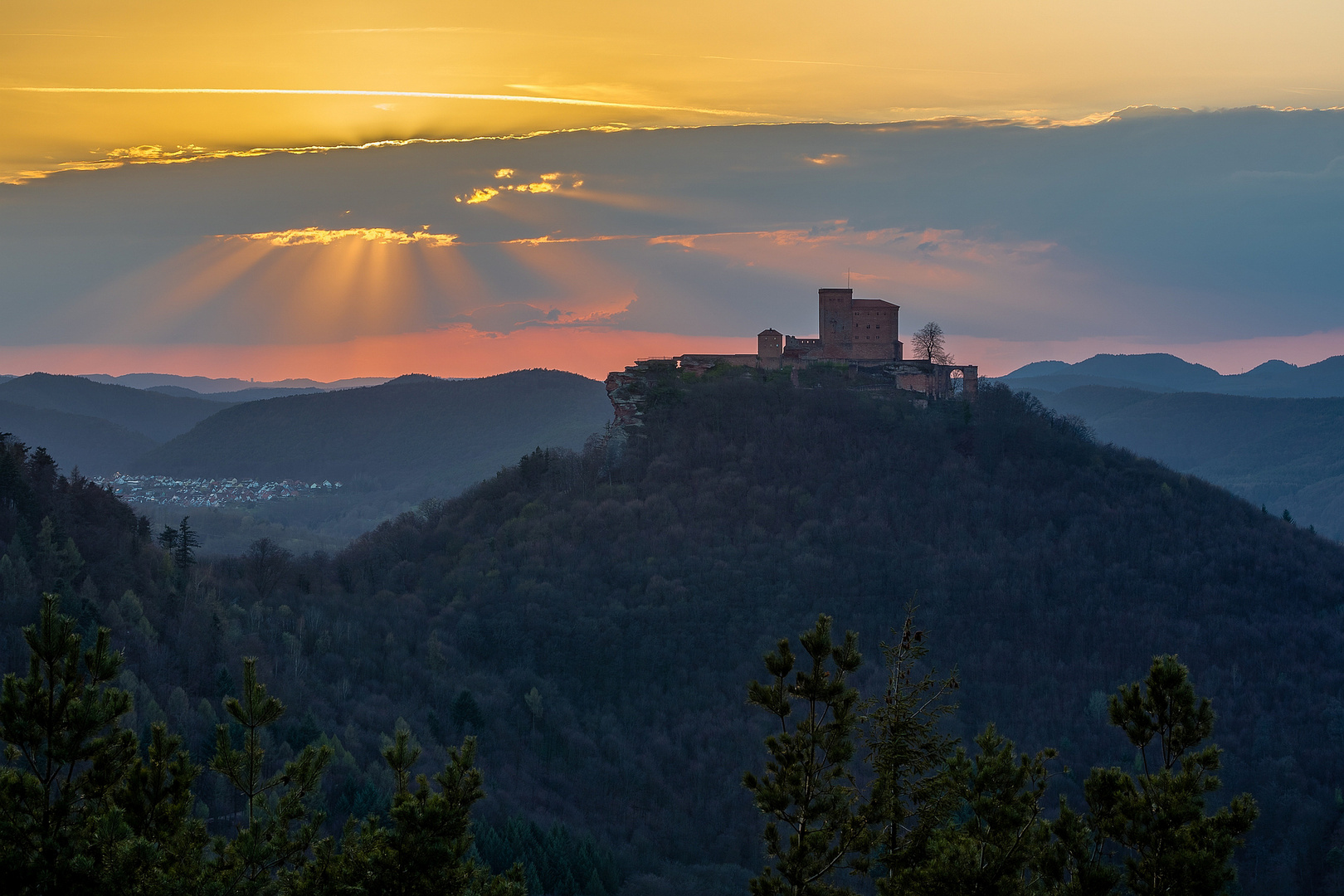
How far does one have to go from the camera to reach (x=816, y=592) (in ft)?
309

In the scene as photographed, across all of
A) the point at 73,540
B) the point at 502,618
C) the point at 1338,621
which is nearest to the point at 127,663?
the point at 73,540

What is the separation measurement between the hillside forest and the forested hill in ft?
0.74

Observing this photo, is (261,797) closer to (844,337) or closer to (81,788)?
(81,788)

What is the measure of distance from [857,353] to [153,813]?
268 feet

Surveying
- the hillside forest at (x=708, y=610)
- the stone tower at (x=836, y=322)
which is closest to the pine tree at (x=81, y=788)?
the hillside forest at (x=708, y=610)

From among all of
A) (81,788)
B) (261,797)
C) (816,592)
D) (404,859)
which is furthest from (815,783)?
(816,592)

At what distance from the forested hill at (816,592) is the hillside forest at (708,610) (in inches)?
8.9

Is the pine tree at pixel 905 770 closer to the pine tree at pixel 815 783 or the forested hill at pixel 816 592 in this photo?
the pine tree at pixel 815 783

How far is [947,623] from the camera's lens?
9244 cm

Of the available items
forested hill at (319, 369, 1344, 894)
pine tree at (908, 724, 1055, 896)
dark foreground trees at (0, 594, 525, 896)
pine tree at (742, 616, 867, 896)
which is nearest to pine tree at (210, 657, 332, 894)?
dark foreground trees at (0, 594, 525, 896)

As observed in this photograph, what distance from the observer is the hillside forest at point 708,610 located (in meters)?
66.8

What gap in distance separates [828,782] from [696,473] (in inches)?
3348

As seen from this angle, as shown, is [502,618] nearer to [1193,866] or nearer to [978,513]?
[978,513]

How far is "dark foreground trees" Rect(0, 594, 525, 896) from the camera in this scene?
1440cm
